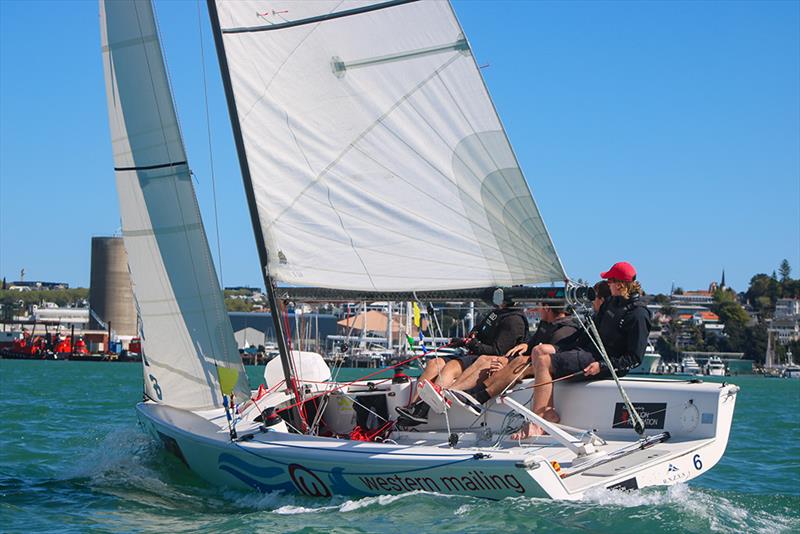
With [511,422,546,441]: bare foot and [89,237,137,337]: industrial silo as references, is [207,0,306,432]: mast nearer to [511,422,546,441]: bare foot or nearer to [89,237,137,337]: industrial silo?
[511,422,546,441]: bare foot

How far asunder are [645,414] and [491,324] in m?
1.65

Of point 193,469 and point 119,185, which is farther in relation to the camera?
point 119,185

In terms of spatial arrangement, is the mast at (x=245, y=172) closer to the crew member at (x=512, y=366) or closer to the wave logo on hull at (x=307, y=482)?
the wave logo on hull at (x=307, y=482)

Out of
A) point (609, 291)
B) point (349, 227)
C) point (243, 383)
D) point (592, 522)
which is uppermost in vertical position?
point (349, 227)

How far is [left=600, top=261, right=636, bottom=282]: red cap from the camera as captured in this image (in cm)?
897

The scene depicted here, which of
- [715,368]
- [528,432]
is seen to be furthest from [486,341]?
[715,368]

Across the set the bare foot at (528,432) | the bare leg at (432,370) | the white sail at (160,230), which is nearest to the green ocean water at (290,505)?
the white sail at (160,230)

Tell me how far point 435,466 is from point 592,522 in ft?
3.93

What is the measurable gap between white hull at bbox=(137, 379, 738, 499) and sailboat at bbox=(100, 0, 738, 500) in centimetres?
2

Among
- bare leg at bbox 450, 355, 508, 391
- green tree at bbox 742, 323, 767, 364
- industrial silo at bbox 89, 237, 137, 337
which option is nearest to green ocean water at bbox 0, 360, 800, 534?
bare leg at bbox 450, 355, 508, 391

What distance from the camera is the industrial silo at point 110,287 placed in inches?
3610

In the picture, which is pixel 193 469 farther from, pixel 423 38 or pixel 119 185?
pixel 423 38

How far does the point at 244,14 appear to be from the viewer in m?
9.03

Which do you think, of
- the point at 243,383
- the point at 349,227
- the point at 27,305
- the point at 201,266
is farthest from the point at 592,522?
the point at 27,305
